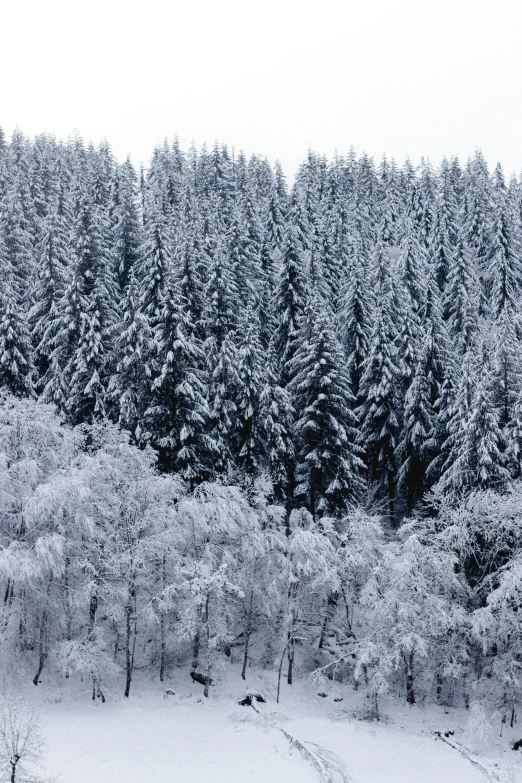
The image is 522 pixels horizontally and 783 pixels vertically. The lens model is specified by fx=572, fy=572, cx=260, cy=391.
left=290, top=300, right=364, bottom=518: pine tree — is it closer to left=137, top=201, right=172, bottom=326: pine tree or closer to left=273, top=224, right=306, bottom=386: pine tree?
left=273, top=224, right=306, bottom=386: pine tree

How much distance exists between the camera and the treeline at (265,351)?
32.3 m

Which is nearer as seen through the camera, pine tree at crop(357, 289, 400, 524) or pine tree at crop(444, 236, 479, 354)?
pine tree at crop(357, 289, 400, 524)

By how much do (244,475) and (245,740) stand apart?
13.6 metres

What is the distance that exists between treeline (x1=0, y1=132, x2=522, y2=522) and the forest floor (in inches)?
414

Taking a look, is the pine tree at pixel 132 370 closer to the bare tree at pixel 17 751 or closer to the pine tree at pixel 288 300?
the pine tree at pixel 288 300

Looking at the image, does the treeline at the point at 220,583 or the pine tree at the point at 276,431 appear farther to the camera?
the pine tree at the point at 276,431

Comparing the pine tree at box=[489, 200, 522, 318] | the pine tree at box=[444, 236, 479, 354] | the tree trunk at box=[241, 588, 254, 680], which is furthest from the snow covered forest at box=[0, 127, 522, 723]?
the pine tree at box=[489, 200, 522, 318]

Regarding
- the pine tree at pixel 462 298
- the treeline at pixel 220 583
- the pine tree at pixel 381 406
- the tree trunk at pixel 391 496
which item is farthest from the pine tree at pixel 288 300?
the treeline at pixel 220 583

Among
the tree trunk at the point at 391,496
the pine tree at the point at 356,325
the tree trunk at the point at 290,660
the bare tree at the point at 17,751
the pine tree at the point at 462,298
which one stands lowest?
the tree trunk at the point at 290,660

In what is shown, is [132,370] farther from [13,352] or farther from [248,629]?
[248,629]

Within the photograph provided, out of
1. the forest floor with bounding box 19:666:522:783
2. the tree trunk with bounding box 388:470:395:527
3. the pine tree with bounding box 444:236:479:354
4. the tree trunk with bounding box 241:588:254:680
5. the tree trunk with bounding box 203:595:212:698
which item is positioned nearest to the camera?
the forest floor with bounding box 19:666:522:783

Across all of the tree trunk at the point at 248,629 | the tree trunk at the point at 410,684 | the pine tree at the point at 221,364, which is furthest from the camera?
the pine tree at the point at 221,364

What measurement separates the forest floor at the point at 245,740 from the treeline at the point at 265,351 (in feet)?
34.5

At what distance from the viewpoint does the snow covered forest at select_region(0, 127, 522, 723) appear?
24938 mm
